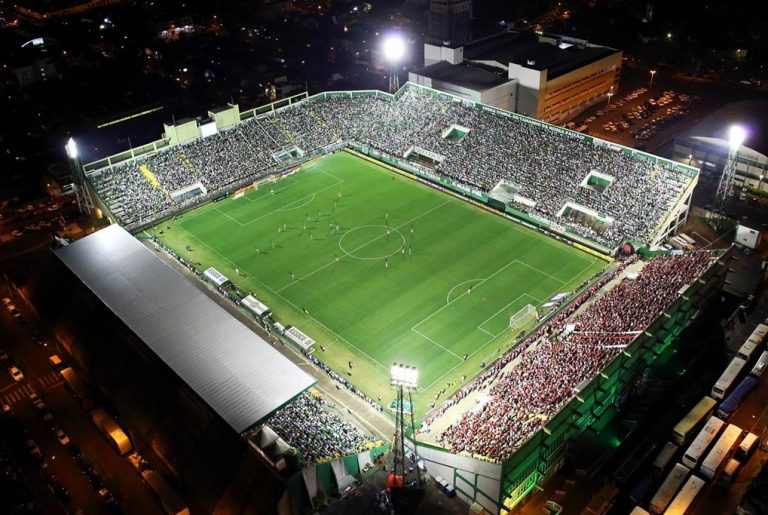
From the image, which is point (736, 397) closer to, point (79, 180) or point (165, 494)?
point (165, 494)

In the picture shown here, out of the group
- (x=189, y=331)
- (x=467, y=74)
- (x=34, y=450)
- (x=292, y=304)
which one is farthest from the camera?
(x=467, y=74)

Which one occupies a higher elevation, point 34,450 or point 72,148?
point 72,148

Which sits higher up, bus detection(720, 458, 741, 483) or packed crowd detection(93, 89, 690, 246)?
packed crowd detection(93, 89, 690, 246)

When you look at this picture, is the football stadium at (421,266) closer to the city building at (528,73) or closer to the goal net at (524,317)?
the goal net at (524,317)

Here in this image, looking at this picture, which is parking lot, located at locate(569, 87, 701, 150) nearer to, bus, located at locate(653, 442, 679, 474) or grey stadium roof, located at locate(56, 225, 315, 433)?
bus, located at locate(653, 442, 679, 474)

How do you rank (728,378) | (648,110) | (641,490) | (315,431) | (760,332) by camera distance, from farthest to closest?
(648,110) < (760,332) < (728,378) < (315,431) < (641,490)

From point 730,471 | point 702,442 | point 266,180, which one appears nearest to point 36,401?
point 266,180

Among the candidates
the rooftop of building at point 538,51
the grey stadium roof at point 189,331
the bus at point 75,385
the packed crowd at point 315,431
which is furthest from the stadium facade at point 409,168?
the packed crowd at point 315,431

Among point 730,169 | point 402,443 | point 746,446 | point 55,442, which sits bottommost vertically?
point 55,442

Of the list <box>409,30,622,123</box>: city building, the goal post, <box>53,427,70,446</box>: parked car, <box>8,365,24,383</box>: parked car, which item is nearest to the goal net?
<box>53,427,70,446</box>: parked car
